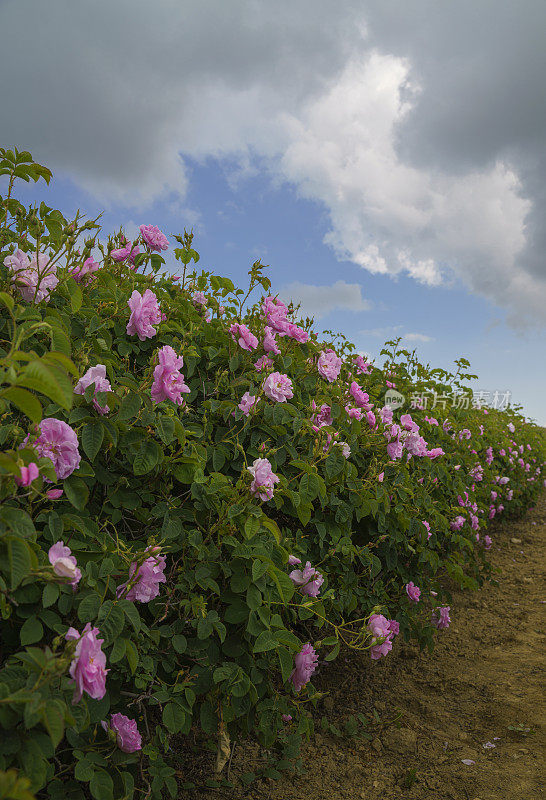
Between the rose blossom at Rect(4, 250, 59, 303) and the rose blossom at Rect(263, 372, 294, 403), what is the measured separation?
87cm

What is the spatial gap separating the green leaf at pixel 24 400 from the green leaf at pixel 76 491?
1.68 feet

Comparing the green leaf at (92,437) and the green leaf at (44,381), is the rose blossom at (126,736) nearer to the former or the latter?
the green leaf at (92,437)

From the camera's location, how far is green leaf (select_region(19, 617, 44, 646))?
1.40 metres

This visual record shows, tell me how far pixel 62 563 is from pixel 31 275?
1137 mm

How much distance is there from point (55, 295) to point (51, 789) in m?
1.64

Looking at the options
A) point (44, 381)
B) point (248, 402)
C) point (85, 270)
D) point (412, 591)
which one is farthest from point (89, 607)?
point (412, 591)

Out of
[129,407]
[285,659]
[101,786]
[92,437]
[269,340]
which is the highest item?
[269,340]

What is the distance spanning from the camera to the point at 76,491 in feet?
5.12

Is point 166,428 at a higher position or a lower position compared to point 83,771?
higher

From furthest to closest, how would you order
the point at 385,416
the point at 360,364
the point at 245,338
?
the point at 360,364 → the point at 385,416 → the point at 245,338

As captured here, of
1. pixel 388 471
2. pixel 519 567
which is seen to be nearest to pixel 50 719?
pixel 388 471

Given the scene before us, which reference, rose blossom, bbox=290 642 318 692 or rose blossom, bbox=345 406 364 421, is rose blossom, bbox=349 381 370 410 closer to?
rose blossom, bbox=345 406 364 421

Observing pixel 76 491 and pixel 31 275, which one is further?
pixel 31 275

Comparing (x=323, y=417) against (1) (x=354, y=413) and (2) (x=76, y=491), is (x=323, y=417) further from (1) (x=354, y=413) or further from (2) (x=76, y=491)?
(2) (x=76, y=491)
